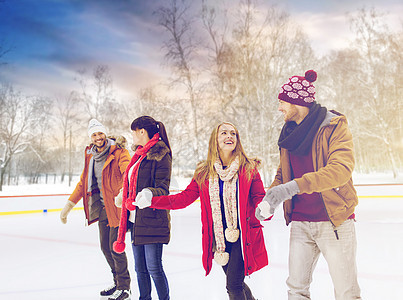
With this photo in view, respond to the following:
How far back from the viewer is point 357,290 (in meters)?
1.73

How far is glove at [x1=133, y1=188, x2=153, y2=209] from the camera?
84.6 inches

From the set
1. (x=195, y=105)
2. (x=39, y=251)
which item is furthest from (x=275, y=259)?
(x=195, y=105)

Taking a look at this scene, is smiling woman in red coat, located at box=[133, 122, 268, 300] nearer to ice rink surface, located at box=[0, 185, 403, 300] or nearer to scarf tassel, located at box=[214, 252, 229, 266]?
scarf tassel, located at box=[214, 252, 229, 266]

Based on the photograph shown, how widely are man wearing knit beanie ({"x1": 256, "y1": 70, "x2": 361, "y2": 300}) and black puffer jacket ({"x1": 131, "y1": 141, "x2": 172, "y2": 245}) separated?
753 millimetres

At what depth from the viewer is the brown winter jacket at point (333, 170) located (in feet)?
5.36

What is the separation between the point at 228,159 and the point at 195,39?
15.7 m

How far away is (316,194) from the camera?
180 centimetres

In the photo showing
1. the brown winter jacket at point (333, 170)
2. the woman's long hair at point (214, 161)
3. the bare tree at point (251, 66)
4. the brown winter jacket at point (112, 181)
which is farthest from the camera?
the bare tree at point (251, 66)

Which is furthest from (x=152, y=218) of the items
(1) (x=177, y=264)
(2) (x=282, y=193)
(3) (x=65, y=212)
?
(1) (x=177, y=264)

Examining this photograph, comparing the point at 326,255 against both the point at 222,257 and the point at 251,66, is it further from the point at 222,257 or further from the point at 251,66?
the point at 251,66

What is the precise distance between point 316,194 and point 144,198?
936 mm

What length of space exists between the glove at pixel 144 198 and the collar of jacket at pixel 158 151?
0.26 metres

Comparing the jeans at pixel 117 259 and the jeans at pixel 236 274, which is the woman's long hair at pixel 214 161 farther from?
the jeans at pixel 117 259

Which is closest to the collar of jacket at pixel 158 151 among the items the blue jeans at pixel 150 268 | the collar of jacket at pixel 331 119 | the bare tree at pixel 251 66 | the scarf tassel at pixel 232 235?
the blue jeans at pixel 150 268
